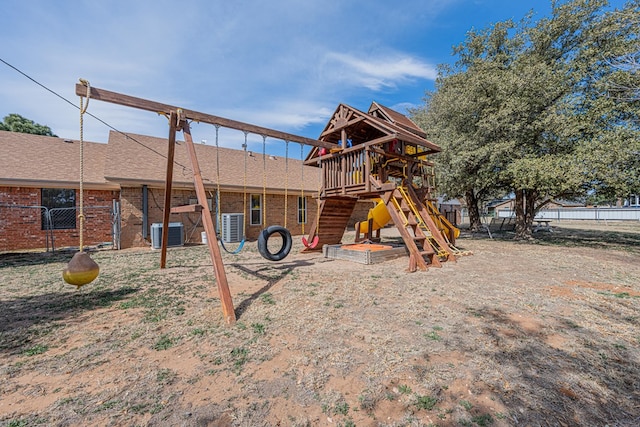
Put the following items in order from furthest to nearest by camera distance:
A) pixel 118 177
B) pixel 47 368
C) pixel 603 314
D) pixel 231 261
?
pixel 118 177 → pixel 231 261 → pixel 603 314 → pixel 47 368

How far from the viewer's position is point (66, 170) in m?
11.0

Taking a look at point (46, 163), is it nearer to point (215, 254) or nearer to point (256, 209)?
point (256, 209)

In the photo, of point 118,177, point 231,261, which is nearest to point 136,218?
point 118,177

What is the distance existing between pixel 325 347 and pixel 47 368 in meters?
2.77

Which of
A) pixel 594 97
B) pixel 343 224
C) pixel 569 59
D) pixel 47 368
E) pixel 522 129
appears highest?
pixel 569 59

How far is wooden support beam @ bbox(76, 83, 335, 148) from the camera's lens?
4.18m

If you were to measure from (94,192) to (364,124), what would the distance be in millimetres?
11167

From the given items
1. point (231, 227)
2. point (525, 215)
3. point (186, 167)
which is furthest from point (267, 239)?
point (525, 215)

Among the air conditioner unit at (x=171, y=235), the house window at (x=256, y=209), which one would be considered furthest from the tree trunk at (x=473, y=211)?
the air conditioner unit at (x=171, y=235)

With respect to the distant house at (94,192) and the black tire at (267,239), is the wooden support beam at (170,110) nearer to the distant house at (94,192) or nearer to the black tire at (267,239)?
the black tire at (267,239)

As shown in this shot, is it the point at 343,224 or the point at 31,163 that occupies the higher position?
the point at 31,163

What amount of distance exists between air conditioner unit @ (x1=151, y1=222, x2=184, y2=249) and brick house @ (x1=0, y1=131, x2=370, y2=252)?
0.56 m

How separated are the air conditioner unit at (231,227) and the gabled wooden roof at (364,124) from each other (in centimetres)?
606

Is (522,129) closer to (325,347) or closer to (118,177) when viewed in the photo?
(325,347)
